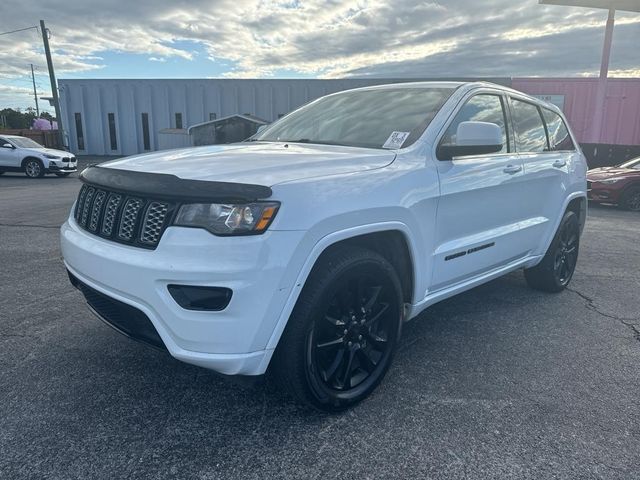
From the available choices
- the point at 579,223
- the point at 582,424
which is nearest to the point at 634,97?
the point at 579,223

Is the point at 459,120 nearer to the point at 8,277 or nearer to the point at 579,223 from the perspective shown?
the point at 579,223

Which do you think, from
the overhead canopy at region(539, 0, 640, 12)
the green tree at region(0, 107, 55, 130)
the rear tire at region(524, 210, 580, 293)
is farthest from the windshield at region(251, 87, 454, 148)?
the green tree at region(0, 107, 55, 130)

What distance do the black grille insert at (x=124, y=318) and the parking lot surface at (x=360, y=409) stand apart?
460mm

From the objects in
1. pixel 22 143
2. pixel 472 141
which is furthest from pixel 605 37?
pixel 22 143

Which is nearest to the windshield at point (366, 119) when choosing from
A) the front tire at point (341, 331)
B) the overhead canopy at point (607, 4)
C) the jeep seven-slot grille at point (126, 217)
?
the front tire at point (341, 331)

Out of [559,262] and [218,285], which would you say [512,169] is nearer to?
[559,262]

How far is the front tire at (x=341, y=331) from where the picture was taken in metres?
2.21

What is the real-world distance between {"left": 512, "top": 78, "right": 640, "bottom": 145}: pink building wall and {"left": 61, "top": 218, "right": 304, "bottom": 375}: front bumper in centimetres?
2126

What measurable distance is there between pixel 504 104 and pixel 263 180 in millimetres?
2488

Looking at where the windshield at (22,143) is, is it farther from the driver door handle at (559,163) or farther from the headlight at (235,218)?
the headlight at (235,218)

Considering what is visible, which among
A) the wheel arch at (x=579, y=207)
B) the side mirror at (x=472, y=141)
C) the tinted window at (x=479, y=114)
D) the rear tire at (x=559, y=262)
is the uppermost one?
the tinted window at (x=479, y=114)

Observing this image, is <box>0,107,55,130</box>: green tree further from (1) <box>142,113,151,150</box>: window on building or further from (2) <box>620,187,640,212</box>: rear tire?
(2) <box>620,187,640,212</box>: rear tire

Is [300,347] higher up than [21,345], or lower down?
higher up

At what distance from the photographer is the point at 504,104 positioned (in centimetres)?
375
